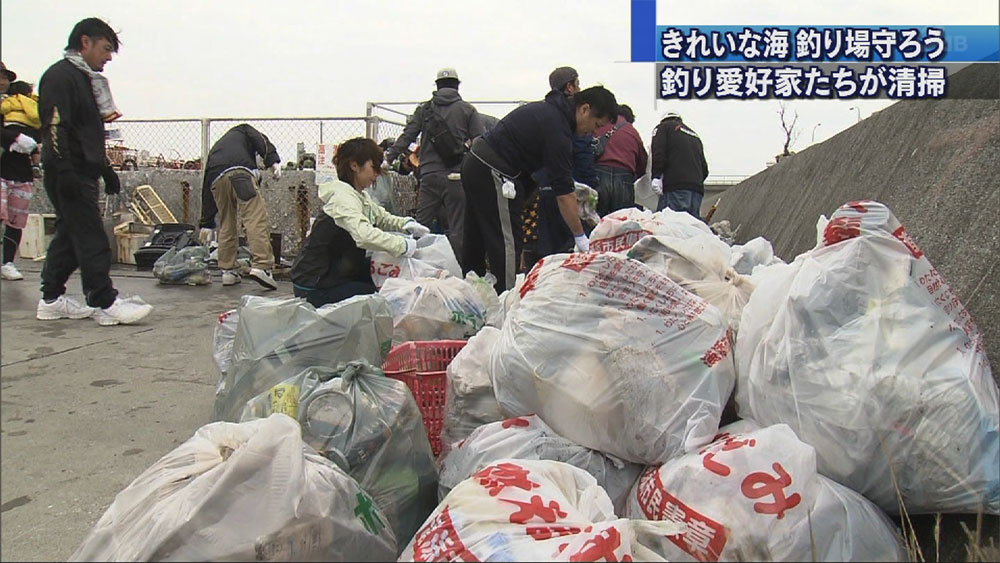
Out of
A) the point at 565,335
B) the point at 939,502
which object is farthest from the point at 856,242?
the point at 565,335

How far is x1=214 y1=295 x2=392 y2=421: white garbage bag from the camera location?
7.43 ft

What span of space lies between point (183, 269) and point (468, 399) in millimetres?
5060

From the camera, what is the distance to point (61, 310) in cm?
450

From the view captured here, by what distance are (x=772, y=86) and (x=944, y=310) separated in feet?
7.45

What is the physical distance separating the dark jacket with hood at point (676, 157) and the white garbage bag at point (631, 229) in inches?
124

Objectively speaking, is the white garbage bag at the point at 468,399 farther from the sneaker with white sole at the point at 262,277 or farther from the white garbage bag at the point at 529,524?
the sneaker with white sole at the point at 262,277

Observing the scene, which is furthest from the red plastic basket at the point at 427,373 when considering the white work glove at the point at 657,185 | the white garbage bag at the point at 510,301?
the white work glove at the point at 657,185

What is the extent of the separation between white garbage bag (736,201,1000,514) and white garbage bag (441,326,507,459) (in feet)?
2.33

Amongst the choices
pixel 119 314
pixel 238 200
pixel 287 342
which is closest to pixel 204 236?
pixel 238 200

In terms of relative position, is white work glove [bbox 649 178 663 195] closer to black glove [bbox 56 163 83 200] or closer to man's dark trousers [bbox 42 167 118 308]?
man's dark trousers [bbox 42 167 118 308]

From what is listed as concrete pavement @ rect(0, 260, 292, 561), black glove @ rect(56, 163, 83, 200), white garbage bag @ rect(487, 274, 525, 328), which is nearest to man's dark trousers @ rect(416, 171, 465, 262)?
concrete pavement @ rect(0, 260, 292, 561)

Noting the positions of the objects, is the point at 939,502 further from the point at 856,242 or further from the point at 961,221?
the point at 961,221

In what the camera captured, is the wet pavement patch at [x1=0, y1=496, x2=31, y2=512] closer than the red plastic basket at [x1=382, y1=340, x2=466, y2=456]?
Yes

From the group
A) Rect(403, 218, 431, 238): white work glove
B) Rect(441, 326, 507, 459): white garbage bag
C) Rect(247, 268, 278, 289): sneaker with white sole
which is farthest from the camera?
Rect(247, 268, 278, 289): sneaker with white sole
